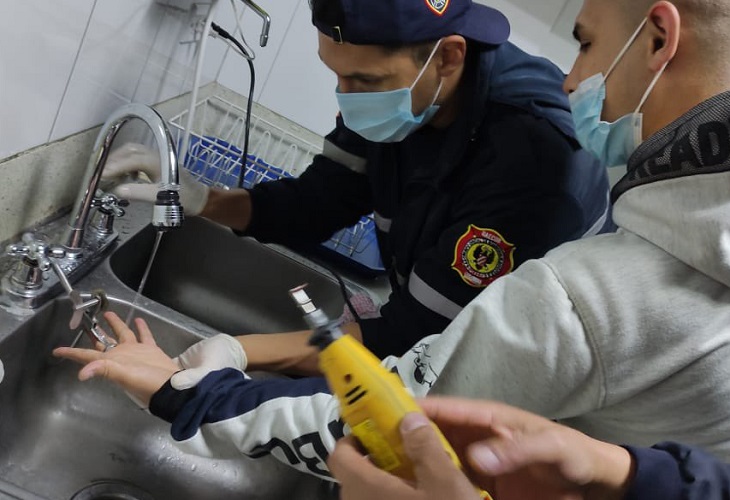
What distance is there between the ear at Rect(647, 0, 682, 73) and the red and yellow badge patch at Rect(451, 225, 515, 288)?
342 millimetres

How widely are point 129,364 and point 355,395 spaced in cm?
48

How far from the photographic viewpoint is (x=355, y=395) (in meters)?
0.47

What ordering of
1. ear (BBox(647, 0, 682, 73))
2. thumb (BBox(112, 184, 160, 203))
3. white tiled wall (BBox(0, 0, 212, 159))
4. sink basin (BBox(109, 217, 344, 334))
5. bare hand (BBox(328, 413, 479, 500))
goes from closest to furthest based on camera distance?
bare hand (BBox(328, 413, 479, 500)) → ear (BBox(647, 0, 682, 73)) → white tiled wall (BBox(0, 0, 212, 159)) → thumb (BBox(112, 184, 160, 203)) → sink basin (BBox(109, 217, 344, 334))

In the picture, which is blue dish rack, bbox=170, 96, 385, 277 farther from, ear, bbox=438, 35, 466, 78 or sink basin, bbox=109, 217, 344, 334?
ear, bbox=438, 35, 466, 78

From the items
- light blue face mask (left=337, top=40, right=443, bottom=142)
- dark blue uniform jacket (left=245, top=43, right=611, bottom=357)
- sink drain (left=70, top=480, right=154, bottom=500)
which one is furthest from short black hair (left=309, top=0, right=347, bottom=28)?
sink drain (left=70, top=480, right=154, bottom=500)

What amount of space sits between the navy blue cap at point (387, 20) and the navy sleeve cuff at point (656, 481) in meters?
0.69

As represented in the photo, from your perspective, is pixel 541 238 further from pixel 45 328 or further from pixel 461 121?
pixel 45 328

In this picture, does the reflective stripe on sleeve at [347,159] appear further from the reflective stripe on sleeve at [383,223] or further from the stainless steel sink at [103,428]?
the stainless steel sink at [103,428]

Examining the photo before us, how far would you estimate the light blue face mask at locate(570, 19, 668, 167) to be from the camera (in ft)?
2.30

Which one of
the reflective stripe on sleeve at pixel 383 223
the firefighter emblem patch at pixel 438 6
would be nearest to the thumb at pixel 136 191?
the reflective stripe on sleeve at pixel 383 223

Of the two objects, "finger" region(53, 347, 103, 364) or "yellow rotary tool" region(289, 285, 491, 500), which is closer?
"yellow rotary tool" region(289, 285, 491, 500)

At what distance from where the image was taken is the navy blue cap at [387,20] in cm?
91

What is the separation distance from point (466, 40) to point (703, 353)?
2.24 feet

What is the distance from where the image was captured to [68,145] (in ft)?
3.13
